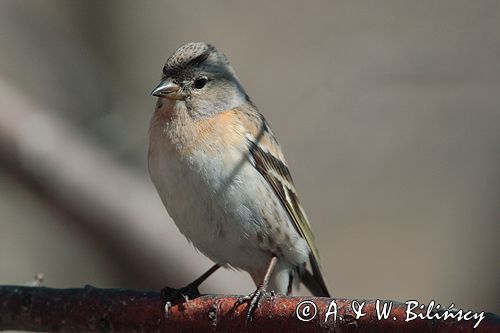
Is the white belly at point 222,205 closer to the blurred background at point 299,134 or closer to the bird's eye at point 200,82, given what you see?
the bird's eye at point 200,82

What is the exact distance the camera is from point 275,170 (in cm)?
462

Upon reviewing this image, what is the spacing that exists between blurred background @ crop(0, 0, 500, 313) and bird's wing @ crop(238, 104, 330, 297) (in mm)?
1223

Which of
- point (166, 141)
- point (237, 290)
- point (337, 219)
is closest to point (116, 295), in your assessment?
point (166, 141)

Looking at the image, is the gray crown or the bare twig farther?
the bare twig

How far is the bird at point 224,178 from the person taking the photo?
13.8ft

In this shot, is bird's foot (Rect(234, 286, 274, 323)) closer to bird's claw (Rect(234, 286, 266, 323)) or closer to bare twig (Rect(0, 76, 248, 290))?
bird's claw (Rect(234, 286, 266, 323))

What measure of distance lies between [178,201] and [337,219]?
4694 mm

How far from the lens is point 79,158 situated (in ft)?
20.9

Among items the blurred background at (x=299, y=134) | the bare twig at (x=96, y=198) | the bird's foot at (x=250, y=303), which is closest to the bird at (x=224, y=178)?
the bird's foot at (x=250, y=303)

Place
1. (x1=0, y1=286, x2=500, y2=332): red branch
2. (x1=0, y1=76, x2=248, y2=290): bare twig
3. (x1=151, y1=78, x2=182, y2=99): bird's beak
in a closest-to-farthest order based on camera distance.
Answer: (x1=0, y1=286, x2=500, y2=332): red branch < (x1=151, y1=78, x2=182, y2=99): bird's beak < (x1=0, y1=76, x2=248, y2=290): bare twig

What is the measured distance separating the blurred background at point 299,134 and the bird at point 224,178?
53.7 inches

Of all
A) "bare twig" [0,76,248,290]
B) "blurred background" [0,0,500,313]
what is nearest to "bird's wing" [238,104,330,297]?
"blurred background" [0,0,500,313]

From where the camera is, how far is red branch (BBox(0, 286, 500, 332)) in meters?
3.59

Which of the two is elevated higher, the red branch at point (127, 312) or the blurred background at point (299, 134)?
the blurred background at point (299, 134)
